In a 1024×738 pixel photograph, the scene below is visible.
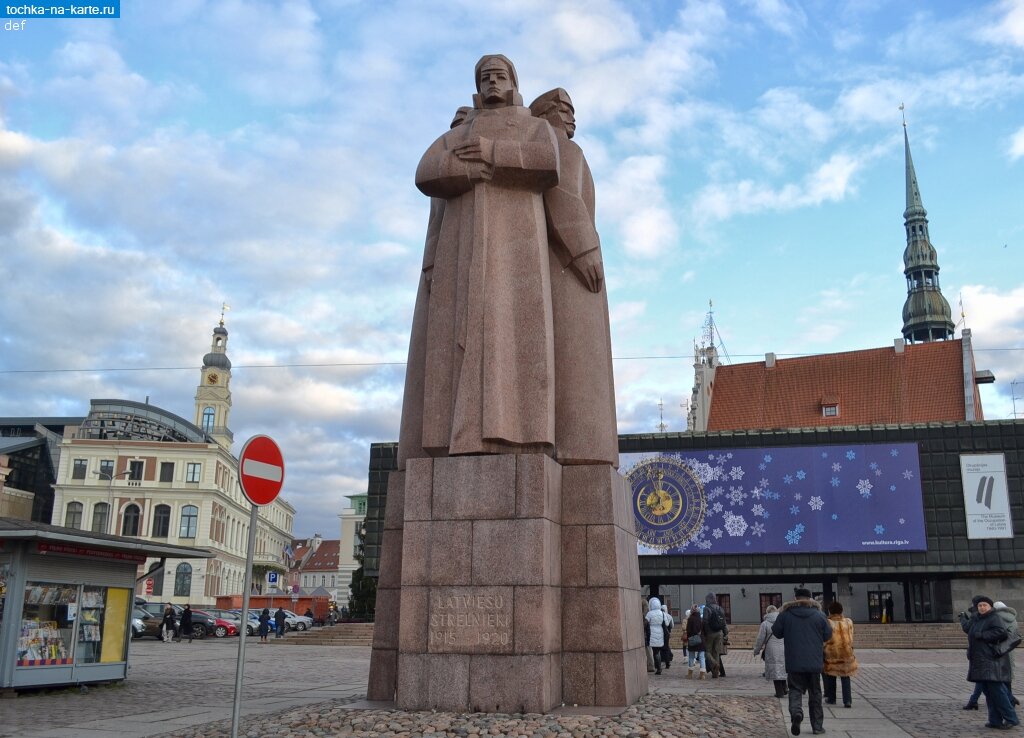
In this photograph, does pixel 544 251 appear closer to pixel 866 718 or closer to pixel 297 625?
pixel 866 718

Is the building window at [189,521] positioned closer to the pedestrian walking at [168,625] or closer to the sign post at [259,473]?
the pedestrian walking at [168,625]

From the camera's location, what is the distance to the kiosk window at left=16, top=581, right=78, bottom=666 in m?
13.6

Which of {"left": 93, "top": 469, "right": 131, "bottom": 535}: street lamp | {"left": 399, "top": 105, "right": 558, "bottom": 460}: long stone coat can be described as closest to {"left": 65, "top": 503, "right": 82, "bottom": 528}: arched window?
{"left": 93, "top": 469, "right": 131, "bottom": 535}: street lamp

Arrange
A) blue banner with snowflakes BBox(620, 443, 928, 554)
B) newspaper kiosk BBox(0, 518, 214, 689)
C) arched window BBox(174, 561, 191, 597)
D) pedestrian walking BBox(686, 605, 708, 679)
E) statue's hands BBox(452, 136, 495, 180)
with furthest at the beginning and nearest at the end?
arched window BBox(174, 561, 191, 597)
blue banner with snowflakes BBox(620, 443, 928, 554)
pedestrian walking BBox(686, 605, 708, 679)
newspaper kiosk BBox(0, 518, 214, 689)
statue's hands BBox(452, 136, 495, 180)

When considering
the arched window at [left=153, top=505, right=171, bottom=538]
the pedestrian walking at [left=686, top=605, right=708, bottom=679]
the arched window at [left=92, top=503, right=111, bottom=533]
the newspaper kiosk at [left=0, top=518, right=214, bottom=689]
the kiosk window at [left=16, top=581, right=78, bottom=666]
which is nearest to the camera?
the newspaper kiosk at [left=0, top=518, right=214, bottom=689]

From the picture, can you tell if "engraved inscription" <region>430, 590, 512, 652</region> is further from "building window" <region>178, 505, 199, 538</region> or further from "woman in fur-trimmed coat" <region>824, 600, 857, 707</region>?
"building window" <region>178, 505, 199, 538</region>

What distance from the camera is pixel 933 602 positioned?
4488 cm

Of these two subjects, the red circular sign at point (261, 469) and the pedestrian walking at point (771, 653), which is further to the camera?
the pedestrian walking at point (771, 653)

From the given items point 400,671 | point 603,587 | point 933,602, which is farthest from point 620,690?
point 933,602

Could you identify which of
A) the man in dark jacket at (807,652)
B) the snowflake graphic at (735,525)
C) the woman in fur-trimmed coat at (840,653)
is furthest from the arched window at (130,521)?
the man in dark jacket at (807,652)

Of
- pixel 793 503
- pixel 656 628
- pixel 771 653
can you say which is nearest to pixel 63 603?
pixel 656 628

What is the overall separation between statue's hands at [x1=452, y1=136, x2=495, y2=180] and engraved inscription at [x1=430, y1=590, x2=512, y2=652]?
4.67 meters

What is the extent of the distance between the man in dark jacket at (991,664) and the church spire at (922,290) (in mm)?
66730

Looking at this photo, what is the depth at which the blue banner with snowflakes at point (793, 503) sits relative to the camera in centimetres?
4028
